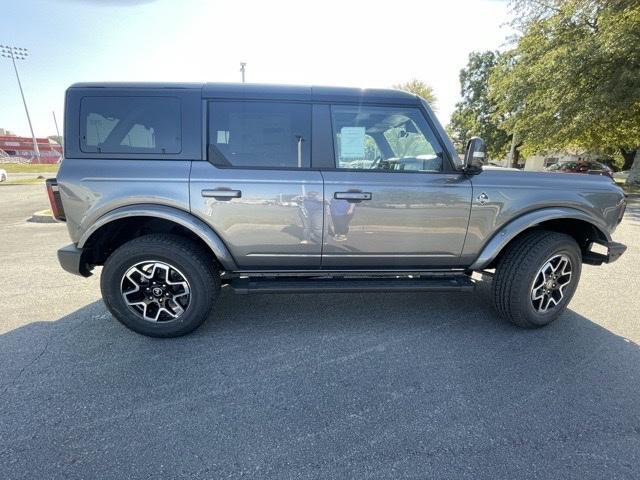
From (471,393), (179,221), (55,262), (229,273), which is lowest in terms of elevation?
(55,262)

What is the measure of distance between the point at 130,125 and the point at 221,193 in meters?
0.93

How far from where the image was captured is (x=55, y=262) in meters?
4.80

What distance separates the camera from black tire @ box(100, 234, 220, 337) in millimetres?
2703

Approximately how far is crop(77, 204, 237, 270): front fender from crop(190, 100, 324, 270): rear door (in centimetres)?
7

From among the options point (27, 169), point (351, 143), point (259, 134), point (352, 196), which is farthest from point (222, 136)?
point (27, 169)

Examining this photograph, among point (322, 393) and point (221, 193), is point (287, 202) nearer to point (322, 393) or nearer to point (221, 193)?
point (221, 193)

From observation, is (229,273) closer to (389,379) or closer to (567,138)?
(389,379)

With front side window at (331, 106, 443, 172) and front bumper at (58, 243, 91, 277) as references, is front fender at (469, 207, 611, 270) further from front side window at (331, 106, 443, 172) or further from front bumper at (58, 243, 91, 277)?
front bumper at (58, 243, 91, 277)

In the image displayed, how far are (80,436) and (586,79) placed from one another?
60.8 ft

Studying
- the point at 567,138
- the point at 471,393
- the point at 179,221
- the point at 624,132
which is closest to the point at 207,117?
the point at 179,221

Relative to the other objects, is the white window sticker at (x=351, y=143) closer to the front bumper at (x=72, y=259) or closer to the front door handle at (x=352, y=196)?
the front door handle at (x=352, y=196)

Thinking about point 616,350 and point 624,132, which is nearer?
point 616,350

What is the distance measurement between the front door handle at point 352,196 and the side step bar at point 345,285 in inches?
29.7

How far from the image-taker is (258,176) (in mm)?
2654
